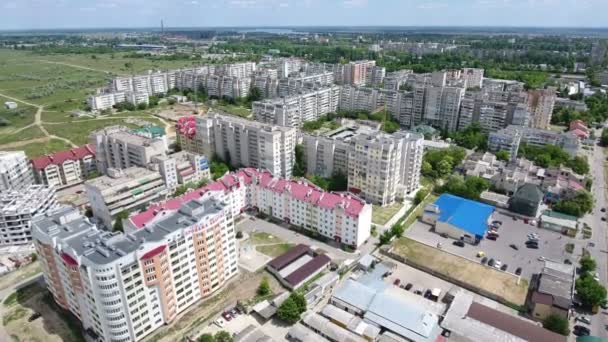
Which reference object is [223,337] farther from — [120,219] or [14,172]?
[14,172]

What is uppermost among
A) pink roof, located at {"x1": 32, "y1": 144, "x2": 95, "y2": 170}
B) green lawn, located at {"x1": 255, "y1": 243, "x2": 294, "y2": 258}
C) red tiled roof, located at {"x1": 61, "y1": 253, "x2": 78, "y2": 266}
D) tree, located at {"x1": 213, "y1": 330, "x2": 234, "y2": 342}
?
red tiled roof, located at {"x1": 61, "y1": 253, "x2": 78, "y2": 266}

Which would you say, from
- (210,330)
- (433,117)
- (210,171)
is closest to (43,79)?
(210,171)

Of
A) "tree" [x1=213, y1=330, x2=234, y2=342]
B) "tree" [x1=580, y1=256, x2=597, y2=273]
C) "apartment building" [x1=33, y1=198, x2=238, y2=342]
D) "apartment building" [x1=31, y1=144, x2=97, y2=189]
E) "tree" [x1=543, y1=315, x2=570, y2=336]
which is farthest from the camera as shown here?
"apartment building" [x1=31, y1=144, x2=97, y2=189]

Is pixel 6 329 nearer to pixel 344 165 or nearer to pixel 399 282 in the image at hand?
pixel 399 282

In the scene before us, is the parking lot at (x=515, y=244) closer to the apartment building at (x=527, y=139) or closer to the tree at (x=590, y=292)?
the tree at (x=590, y=292)

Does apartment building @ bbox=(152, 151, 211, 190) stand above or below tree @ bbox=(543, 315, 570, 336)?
above

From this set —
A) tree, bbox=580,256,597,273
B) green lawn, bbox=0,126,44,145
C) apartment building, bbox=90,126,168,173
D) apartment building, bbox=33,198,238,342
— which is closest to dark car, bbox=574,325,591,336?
tree, bbox=580,256,597,273

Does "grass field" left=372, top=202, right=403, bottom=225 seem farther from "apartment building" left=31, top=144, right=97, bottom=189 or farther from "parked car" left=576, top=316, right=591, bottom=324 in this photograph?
"apartment building" left=31, top=144, right=97, bottom=189

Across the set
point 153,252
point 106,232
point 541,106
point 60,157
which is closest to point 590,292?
point 153,252
